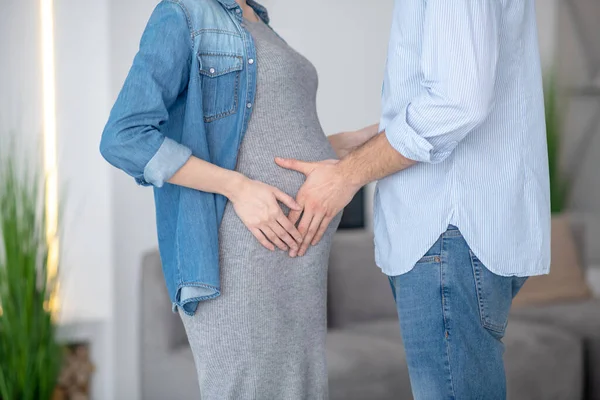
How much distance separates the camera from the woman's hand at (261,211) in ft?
4.33

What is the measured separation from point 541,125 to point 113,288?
256cm

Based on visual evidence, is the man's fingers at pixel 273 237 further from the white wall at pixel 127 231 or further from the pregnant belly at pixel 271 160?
the white wall at pixel 127 231

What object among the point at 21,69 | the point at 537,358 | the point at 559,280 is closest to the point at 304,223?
the point at 537,358

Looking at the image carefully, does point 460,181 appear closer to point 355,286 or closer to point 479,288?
point 479,288

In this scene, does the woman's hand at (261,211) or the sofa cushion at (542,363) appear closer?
the woman's hand at (261,211)

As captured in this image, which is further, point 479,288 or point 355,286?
point 355,286

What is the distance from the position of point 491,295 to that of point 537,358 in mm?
1987

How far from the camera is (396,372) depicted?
110 inches

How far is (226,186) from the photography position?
1.31 meters

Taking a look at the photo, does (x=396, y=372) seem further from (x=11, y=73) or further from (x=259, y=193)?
(x=11, y=73)

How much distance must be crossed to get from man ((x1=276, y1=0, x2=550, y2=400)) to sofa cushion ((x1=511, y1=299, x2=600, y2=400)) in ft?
7.19

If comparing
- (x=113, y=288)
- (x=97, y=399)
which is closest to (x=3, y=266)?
(x=113, y=288)

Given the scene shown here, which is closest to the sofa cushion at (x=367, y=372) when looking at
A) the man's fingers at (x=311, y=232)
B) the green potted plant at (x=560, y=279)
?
the green potted plant at (x=560, y=279)

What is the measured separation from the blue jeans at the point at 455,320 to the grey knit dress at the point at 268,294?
23 cm
